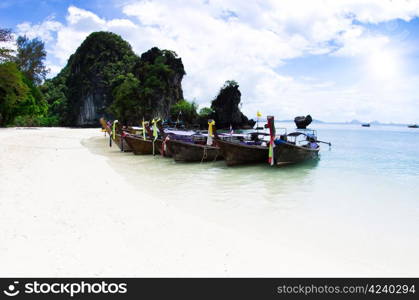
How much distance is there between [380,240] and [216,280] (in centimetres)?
412

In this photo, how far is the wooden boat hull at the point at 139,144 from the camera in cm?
2016

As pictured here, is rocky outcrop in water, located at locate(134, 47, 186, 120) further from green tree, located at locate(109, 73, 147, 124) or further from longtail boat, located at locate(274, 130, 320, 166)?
longtail boat, located at locate(274, 130, 320, 166)

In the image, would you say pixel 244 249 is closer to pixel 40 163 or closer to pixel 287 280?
pixel 287 280

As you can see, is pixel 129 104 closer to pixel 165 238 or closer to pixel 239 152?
pixel 239 152

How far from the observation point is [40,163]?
1150 centimetres

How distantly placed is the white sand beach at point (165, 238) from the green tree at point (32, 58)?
6158 centimetres

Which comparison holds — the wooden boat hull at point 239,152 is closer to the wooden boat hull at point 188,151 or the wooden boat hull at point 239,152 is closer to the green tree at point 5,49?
the wooden boat hull at point 188,151

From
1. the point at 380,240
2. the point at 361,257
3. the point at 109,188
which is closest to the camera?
the point at 361,257

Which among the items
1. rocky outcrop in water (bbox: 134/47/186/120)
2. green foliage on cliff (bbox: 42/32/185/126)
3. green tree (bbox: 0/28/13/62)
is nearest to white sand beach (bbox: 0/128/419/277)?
green tree (bbox: 0/28/13/62)

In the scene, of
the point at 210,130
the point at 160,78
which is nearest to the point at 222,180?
the point at 210,130

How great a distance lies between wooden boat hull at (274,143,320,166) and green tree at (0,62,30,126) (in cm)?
3161

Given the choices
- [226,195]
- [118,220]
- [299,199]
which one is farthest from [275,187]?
[118,220]

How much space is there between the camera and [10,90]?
1329 inches

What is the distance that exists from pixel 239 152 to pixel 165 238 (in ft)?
35.4
